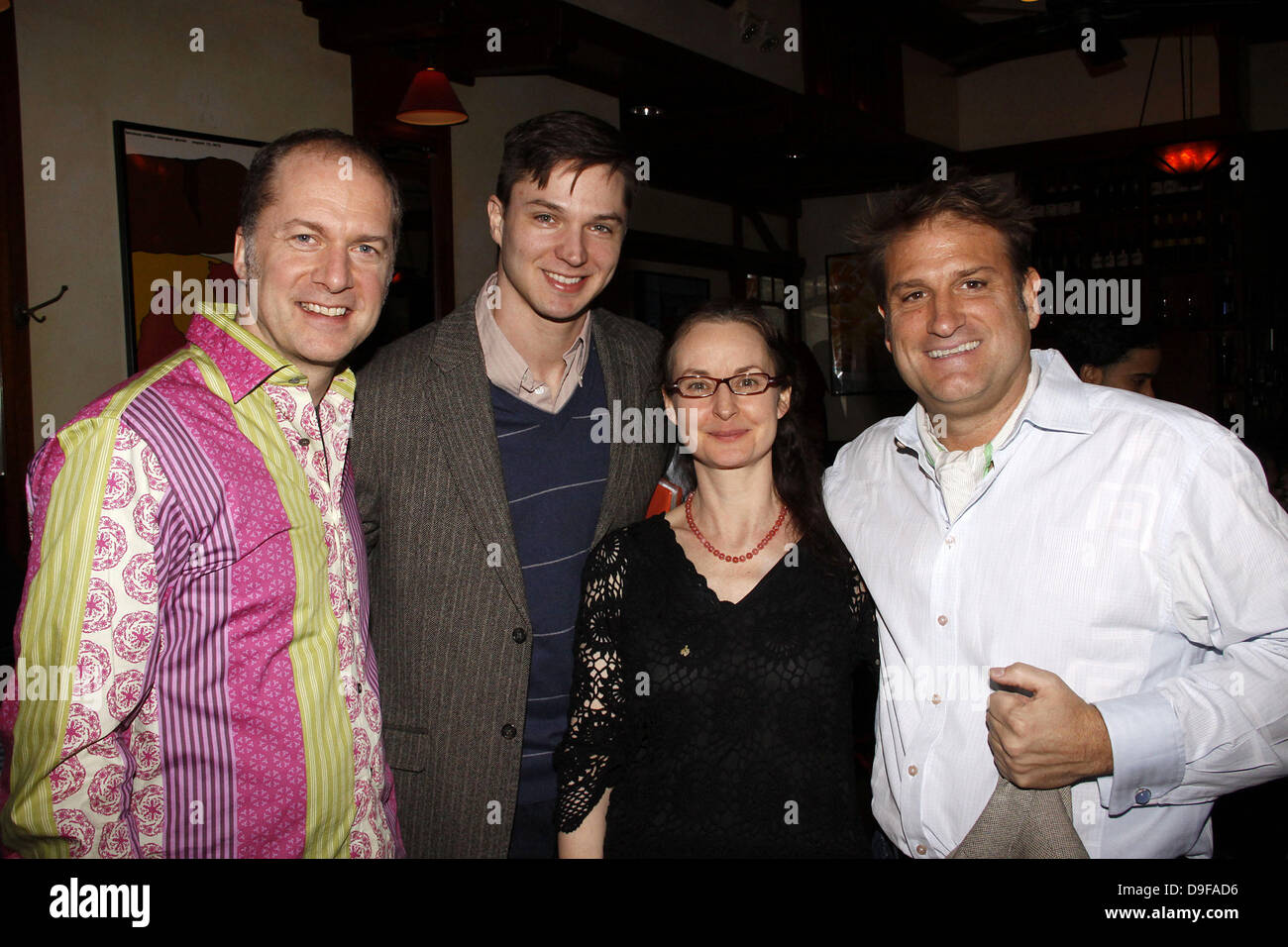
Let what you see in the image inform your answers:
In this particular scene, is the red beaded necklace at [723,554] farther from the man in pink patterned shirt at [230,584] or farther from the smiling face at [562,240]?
the man in pink patterned shirt at [230,584]

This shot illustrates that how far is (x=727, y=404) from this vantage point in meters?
1.93

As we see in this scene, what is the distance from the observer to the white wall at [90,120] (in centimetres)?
366

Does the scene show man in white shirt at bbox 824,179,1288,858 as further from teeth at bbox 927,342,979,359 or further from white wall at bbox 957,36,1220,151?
white wall at bbox 957,36,1220,151

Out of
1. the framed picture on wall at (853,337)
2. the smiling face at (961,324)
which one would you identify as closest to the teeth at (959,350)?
the smiling face at (961,324)

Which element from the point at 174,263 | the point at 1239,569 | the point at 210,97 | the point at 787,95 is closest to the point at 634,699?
the point at 1239,569

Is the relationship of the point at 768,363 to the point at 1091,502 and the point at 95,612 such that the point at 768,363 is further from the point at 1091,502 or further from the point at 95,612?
the point at 95,612

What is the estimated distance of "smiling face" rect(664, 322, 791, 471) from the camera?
1.92 meters

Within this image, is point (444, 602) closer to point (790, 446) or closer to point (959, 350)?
point (790, 446)

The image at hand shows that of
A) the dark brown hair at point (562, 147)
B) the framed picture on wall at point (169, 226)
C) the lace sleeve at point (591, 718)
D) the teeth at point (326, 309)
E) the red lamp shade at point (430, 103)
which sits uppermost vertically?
the red lamp shade at point (430, 103)

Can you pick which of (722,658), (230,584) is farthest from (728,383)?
(230,584)

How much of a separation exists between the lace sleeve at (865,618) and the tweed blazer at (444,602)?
1.90 ft

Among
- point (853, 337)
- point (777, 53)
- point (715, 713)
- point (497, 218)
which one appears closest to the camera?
point (715, 713)

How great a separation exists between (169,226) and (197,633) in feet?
10.3

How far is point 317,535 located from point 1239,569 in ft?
5.17
